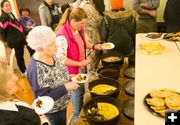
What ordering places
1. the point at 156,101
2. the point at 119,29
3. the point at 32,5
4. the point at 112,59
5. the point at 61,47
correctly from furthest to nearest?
the point at 32,5
the point at 119,29
the point at 112,59
the point at 61,47
the point at 156,101

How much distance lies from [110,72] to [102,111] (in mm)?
563

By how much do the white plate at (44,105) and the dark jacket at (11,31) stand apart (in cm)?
274

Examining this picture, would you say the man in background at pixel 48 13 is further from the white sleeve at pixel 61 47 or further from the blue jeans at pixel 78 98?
the white sleeve at pixel 61 47

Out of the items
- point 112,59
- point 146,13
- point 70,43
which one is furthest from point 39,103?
point 146,13

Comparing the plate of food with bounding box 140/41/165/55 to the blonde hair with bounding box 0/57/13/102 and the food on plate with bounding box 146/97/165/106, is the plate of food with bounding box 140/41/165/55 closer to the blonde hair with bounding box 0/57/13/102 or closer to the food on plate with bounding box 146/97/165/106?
the food on plate with bounding box 146/97/165/106

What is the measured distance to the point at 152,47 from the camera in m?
2.13

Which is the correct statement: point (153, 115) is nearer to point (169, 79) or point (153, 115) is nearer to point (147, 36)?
point (169, 79)

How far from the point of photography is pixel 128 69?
2250 millimetres

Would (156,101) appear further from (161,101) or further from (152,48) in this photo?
(152,48)

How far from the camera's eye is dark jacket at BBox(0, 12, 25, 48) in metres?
4.03

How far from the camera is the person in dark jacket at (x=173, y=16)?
2.67m

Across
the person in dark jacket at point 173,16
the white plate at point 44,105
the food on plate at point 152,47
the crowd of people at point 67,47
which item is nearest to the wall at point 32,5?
the crowd of people at point 67,47

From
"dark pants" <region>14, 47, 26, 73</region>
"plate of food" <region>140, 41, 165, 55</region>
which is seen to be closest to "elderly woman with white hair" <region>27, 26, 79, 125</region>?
"plate of food" <region>140, 41, 165, 55</region>

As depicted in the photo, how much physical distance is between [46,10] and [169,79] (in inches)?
129
